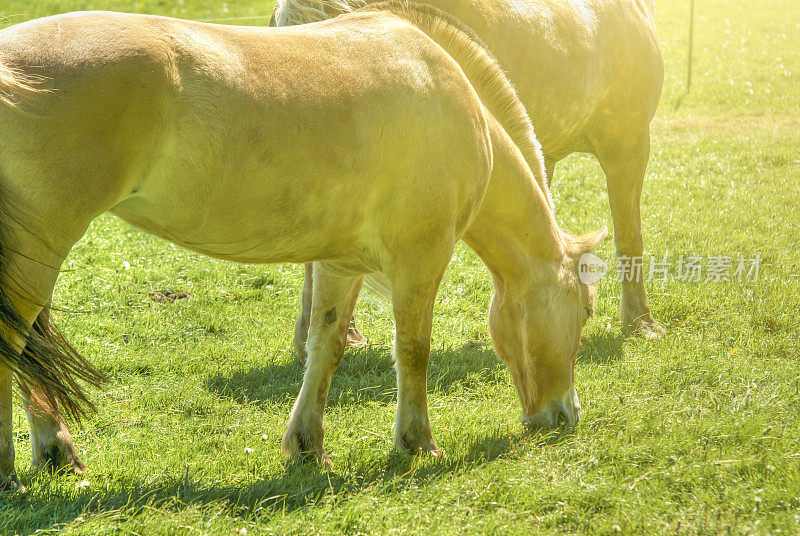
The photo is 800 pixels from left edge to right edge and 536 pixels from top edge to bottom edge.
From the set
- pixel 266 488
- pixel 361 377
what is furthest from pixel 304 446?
pixel 361 377

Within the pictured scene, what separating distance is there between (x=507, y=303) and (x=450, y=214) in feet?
2.71

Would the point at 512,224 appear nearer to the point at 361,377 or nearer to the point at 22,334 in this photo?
the point at 361,377

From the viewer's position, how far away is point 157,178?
303cm

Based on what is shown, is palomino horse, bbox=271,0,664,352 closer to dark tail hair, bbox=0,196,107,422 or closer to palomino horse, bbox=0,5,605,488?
palomino horse, bbox=0,5,605,488

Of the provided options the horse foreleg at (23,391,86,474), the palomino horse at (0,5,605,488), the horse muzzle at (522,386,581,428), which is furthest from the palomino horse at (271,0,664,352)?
the horse foreleg at (23,391,86,474)

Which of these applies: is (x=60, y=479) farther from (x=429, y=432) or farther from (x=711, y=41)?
Result: (x=711, y=41)

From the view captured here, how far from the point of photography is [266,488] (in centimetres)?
361

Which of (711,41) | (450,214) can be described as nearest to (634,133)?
(450,214)

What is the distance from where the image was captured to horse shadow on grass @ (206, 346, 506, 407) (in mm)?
4922

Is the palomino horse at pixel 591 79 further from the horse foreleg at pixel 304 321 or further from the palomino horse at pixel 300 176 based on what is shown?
the palomino horse at pixel 300 176

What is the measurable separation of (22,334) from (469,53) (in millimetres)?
2538

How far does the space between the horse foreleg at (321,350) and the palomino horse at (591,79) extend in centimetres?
116

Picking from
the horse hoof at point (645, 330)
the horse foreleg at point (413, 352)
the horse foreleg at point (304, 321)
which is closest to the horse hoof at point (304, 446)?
the horse foreleg at point (413, 352)

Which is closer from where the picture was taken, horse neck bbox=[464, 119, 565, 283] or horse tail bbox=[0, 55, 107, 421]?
horse tail bbox=[0, 55, 107, 421]
